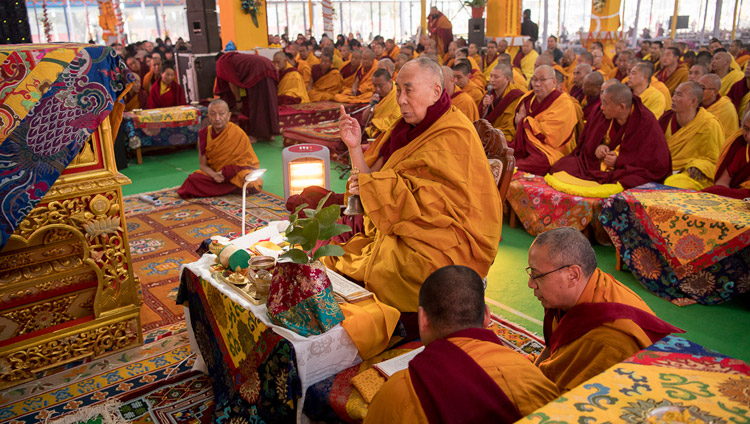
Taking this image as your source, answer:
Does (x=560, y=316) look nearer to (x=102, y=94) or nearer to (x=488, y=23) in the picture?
(x=102, y=94)

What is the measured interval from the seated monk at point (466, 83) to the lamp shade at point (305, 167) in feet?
12.1

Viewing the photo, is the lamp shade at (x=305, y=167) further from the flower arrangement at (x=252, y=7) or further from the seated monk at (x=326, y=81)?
the flower arrangement at (x=252, y=7)

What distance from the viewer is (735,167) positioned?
463 centimetres

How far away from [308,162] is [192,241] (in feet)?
4.32

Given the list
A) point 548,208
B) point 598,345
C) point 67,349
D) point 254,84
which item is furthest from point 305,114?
point 598,345

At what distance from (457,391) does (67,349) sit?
2.63 m

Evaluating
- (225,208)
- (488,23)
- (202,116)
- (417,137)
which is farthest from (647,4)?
(417,137)

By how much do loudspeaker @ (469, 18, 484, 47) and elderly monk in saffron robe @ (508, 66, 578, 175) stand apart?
449 inches

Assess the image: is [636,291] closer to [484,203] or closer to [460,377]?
[484,203]

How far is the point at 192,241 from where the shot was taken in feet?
17.6

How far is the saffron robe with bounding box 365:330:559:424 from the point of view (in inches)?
63.4

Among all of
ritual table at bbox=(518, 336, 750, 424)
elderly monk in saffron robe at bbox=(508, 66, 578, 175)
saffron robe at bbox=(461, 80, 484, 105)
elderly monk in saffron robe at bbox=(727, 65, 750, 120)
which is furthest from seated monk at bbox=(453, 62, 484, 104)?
ritual table at bbox=(518, 336, 750, 424)

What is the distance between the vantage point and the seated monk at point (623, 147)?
513cm

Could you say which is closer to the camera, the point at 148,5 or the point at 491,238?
the point at 491,238
